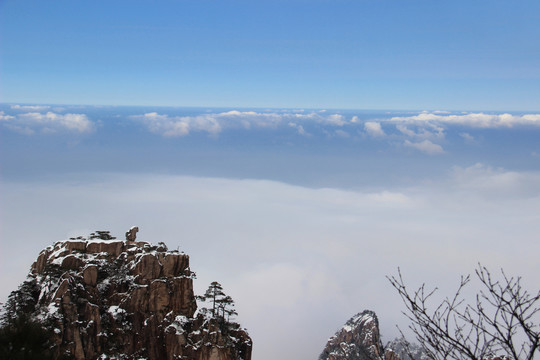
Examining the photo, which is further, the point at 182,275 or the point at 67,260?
the point at 182,275

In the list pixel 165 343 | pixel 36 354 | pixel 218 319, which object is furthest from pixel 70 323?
pixel 36 354

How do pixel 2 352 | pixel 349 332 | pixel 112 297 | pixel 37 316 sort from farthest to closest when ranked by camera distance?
1. pixel 349 332
2. pixel 112 297
3. pixel 37 316
4. pixel 2 352

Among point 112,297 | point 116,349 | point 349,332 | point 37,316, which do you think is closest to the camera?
point 37,316

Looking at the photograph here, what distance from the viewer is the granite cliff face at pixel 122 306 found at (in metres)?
22.6

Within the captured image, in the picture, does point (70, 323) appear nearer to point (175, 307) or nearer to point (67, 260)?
point (67, 260)

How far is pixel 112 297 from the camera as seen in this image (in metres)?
24.9

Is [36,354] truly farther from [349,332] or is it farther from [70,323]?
[349,332]

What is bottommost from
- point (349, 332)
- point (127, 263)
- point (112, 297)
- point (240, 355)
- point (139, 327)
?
point (349, 332)

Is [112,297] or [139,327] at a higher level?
[112,297]

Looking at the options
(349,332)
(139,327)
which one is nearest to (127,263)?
(139,327)

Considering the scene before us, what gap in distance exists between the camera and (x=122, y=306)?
2470cm

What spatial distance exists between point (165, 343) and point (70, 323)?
5.62 m

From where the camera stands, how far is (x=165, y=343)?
79.3 feet

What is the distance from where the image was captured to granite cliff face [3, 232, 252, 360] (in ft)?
74.3
